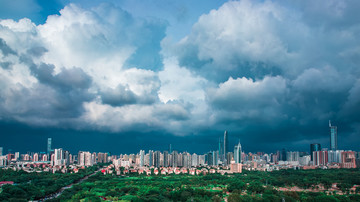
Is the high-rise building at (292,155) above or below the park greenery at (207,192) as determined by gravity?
below

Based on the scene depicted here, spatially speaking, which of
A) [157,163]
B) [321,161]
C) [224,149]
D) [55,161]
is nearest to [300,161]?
[321,161]

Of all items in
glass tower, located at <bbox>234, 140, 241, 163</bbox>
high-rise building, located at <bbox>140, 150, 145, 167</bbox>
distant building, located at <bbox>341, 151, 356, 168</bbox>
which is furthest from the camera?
glass tower, located at <bbox>234, 140, 241, 163</bbox>

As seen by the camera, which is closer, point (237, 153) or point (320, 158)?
point (320, 158)

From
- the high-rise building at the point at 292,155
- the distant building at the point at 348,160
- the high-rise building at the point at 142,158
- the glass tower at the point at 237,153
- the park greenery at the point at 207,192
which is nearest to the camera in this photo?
the park greenery at the point at 207,192

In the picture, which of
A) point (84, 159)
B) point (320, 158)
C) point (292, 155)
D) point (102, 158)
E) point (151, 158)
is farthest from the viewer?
point (292, 155)

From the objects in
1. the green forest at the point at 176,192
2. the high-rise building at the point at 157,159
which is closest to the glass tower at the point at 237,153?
the high-rise building at the point at 157,159

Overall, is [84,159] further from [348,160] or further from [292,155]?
[292,155]

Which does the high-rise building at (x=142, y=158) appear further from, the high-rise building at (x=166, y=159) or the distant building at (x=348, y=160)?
the distant building at (x=348, y=160)

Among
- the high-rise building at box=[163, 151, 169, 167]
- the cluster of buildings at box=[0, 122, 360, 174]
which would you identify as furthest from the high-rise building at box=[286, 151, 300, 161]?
the high-rise building at box=[163, 151, 169, 167]

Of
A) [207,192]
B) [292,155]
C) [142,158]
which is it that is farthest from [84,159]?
[292,155]

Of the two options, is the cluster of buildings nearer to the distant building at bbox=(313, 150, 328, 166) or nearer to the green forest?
the distant building at bbox=(313, 150, 328, 166)

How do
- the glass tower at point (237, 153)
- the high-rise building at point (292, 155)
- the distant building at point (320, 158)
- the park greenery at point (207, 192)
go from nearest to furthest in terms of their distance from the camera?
1. the park greenery at point (207, 192)
2. the distant building at point (320, 158)
3. the glass tower at point (237, 153)
4. the high-rise building at point (292, 155)
